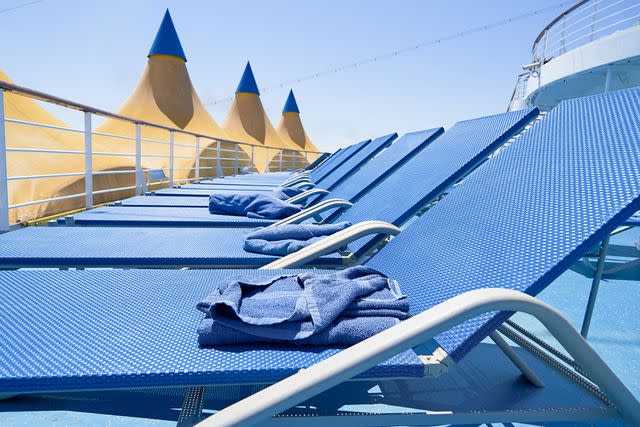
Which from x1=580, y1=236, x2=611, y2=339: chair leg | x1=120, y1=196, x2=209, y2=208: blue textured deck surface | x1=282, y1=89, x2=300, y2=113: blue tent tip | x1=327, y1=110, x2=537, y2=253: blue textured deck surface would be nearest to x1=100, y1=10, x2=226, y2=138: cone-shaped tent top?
x1=282, y1=89, x2=300, y2=113: blue tent tip

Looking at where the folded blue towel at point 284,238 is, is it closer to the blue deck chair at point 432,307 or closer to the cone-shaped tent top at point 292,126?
the blue deck chair at point 432,307

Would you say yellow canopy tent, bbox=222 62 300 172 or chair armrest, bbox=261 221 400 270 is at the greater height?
yellow canopy tent, bbox=222 62 300 172

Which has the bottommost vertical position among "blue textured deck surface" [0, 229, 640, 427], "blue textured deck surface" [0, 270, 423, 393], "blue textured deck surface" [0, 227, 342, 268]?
"blue textured deck surface" [0, 229, 640, 427]

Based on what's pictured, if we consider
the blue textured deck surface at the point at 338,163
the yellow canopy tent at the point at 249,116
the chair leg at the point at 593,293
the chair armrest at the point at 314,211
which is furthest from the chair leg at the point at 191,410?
the yellow canopy tent at the point at 249,116

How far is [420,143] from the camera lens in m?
3.34

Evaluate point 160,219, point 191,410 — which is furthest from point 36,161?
point 191,410

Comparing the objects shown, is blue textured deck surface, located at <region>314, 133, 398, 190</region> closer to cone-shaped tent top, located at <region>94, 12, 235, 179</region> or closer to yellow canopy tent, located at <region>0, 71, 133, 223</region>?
yellow canopy tent, located at <region>0, 71, 133, 223</region>

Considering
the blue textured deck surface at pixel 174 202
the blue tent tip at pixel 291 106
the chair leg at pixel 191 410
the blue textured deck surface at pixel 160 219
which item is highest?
the blue tent tip at pixel 291 106

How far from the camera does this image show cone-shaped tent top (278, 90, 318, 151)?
2286 centimetres

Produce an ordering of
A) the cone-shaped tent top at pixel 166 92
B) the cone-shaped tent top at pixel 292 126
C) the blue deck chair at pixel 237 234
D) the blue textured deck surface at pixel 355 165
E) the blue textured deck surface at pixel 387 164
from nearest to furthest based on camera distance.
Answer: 1. the blue deck chair at pixel 237 234
2. the blue textured deck surface at pixel 387 164
3. the blue textured deck surface at pixel 355 165
4. the cone-shaped tent top at pixel 166 92
5. the cone-shaped tent top at pixel 292 126

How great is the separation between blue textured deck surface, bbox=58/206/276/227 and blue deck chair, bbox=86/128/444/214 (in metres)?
0.17

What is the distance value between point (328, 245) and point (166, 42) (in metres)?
14.4

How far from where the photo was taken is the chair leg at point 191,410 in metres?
0.86

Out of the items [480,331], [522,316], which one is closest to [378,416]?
[480,331]
